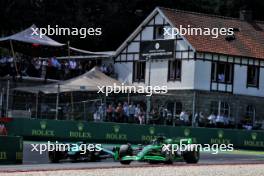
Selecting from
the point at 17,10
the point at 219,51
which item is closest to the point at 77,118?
the point at 219,51

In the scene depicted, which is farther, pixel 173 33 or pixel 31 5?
pixel 31 5

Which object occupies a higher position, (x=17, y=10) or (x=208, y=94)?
(x=17, y=10)

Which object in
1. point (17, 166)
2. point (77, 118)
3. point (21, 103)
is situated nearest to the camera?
point (17, 166)

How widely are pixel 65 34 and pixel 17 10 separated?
12.9 feet

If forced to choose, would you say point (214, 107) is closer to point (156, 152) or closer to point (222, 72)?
point (222, 72)

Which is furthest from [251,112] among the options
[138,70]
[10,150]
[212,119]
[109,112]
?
[10,150]

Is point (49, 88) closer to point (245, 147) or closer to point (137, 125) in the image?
point (137, 125)

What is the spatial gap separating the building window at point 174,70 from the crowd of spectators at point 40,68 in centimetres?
666

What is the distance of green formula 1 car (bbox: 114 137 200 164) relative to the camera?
2280 centimetres

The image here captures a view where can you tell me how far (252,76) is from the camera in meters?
51.6

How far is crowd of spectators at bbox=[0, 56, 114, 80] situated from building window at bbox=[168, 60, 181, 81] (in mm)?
6655

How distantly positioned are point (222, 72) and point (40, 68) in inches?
529

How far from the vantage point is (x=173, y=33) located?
164 ft

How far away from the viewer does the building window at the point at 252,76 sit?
169 feet
